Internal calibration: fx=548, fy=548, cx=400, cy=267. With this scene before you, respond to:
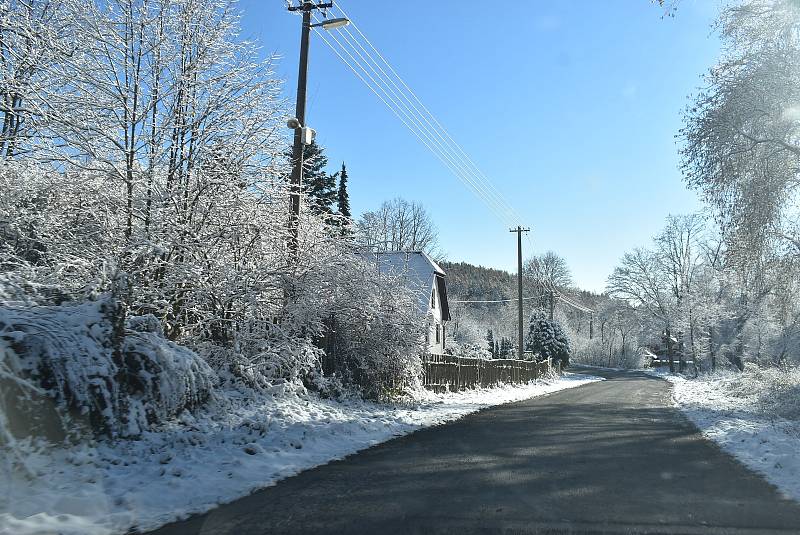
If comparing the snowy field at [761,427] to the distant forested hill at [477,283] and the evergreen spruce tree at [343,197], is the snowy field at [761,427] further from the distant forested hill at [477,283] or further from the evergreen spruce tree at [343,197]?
the distant forested hill at [477,283]

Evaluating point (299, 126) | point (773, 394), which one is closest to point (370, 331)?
point (299, 126)

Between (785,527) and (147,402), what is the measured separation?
273 inches

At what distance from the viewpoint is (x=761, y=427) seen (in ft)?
36.5

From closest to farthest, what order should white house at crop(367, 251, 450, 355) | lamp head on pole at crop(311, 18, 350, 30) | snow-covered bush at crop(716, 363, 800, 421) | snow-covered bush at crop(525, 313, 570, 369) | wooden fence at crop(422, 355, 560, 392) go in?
lamp head on pole at crop(311, 18, 350, 30) → snow-covered bush at crop(716, 363, 800, 421) → wooden fence at crop(422, 355, 560, 392) → white house at crop(367, 251, 450, 355) → snow-covered bush at crop(525, 313, 570, 369)

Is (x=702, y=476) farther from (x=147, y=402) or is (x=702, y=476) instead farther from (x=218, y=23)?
(x=218, y=23)

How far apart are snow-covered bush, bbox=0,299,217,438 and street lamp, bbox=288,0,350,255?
449 centimetres

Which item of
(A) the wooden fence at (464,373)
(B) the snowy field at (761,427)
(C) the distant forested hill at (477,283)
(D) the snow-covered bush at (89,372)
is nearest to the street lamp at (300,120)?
(D) the snow-covered bush at (89,372)

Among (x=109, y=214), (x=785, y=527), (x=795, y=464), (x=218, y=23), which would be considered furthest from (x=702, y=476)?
(x=218, y=23)

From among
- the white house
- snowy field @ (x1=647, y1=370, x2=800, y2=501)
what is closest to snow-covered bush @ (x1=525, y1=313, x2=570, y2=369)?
the white house

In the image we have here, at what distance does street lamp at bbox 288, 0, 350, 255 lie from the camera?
11.8 meters

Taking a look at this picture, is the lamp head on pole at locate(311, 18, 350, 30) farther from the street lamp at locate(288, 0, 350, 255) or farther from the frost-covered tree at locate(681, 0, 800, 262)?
the frost-covered tree at locate(681, 0, 800, 262)

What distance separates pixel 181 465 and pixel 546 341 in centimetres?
4708

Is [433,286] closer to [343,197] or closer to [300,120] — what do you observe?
[343,197]

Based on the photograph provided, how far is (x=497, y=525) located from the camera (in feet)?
14.9
